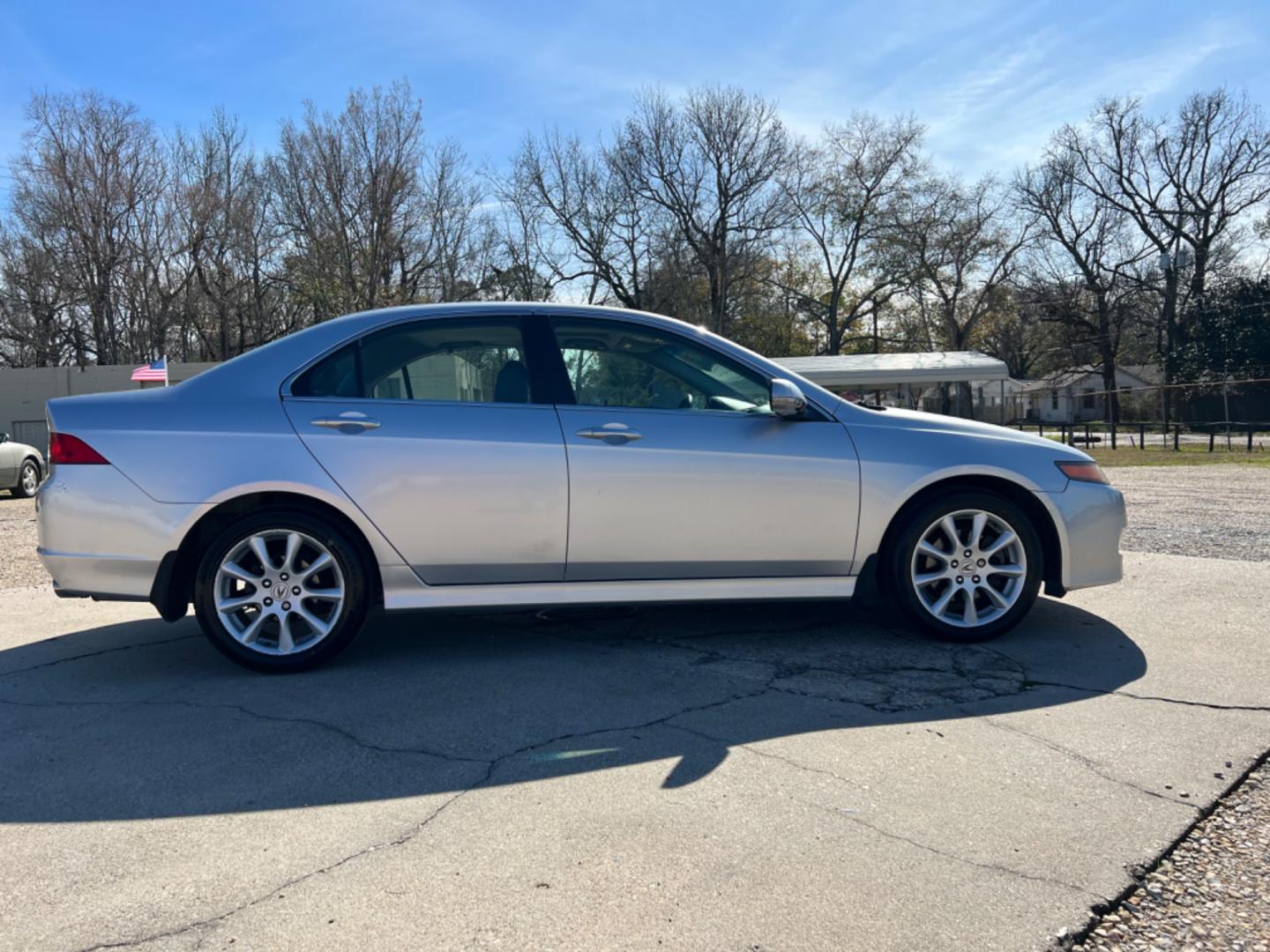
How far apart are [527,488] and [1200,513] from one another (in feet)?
28.4

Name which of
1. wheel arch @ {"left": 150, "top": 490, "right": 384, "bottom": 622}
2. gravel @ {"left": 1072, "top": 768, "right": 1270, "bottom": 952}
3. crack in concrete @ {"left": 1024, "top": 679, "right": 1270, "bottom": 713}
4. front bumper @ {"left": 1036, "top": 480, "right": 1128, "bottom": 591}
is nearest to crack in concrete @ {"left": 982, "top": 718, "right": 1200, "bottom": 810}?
gravel @ {"left": 1072, "top": 768, "right": 1270, "bottom": 952}

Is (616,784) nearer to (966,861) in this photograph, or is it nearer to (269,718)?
(966,861)

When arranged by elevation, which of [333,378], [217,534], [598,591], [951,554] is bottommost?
[598,591]

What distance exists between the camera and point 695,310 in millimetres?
41875

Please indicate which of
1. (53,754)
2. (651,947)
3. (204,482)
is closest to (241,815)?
(53,754)

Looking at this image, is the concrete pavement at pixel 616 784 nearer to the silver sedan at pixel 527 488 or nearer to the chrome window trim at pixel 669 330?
the silver sedan at pixel 527 488

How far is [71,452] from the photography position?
397 cm

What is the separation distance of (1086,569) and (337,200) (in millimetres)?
32898

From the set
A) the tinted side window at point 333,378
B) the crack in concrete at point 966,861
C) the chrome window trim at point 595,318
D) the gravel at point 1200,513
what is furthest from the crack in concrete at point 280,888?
the gravel at point 1200,513

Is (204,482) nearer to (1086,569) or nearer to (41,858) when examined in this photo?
(41,858)

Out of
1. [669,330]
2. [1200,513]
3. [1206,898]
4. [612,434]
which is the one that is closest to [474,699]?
[612,434]

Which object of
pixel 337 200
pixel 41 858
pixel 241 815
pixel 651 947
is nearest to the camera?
pixel 651 947

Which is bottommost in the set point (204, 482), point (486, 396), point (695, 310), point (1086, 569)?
point (1086, 569)

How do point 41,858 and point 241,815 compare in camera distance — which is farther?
point 241,815
